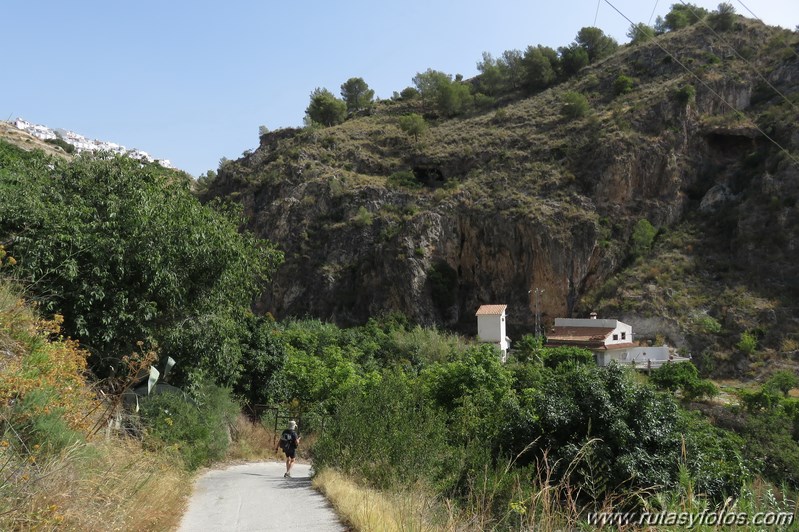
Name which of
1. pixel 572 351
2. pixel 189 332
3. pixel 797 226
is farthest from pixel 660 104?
pixel 189 332

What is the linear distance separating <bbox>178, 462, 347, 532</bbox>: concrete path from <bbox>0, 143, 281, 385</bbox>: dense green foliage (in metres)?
3.10

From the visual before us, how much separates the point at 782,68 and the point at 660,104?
12.2m

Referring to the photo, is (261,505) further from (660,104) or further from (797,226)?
(660,104)

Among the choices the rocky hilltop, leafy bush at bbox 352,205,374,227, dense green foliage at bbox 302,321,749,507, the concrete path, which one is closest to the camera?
the concrete path

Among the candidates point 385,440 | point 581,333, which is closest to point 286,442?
point 385,440

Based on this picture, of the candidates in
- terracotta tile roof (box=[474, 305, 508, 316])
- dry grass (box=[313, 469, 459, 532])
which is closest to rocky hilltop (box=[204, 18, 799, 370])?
terracotta tile roof (box=[474, 305, 508, 316])

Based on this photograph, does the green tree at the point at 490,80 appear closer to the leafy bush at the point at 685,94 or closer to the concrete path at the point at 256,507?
the leafy bush at the point at 685,94

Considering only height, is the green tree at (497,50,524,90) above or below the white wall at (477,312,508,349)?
above

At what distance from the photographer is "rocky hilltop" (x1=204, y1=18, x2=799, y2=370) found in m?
48.5

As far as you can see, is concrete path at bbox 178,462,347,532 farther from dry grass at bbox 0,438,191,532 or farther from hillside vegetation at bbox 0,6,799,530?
dry grass at bbox 0,438,191,532

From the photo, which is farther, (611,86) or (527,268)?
(611,86)

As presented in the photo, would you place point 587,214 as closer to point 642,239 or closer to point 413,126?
point 642,239

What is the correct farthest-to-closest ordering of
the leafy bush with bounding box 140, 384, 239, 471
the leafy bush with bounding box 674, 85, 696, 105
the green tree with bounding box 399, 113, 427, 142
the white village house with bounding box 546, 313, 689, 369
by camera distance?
1. the green tree with bounding box 399, 113, 427, 142
2. the leafy bush with bounding box 674, 85, 696, 105
3. the white village house with bounding box 546, 313, 689, 369
4. the leafy bush with bounding box 140, 384, 239, 471

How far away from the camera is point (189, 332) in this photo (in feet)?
43.6
